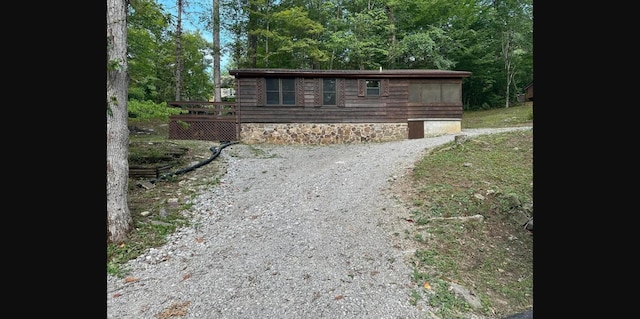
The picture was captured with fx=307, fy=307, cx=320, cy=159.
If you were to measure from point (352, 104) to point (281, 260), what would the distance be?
424 inches

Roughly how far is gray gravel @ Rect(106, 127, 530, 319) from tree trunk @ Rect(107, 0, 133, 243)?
740mm

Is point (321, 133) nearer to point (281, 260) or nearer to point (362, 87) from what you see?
point (362, 87)

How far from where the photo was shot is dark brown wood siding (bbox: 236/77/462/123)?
13062 mm

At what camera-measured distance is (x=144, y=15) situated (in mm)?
5926

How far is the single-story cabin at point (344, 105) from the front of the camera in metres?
13.1

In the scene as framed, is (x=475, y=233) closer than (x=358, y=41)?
Yes

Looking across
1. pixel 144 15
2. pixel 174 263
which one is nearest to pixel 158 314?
pixel 174 263

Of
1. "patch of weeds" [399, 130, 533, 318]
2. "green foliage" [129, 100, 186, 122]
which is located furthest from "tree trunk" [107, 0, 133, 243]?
"patch of weeds" [399, 130, 533, 318]

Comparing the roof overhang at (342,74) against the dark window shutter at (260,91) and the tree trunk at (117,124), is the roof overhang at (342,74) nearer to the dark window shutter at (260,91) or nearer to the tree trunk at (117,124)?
the dark window shutter at (260,91)

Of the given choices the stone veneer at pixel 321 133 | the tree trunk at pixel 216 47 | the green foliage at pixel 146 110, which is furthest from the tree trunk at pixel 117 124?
the tree trunk at pixel 216 47

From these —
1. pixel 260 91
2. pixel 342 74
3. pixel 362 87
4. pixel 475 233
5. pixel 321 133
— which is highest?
pixel 342 74

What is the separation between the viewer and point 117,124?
4.30 meters

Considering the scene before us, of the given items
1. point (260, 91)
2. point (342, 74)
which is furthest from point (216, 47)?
point (342, 74)
